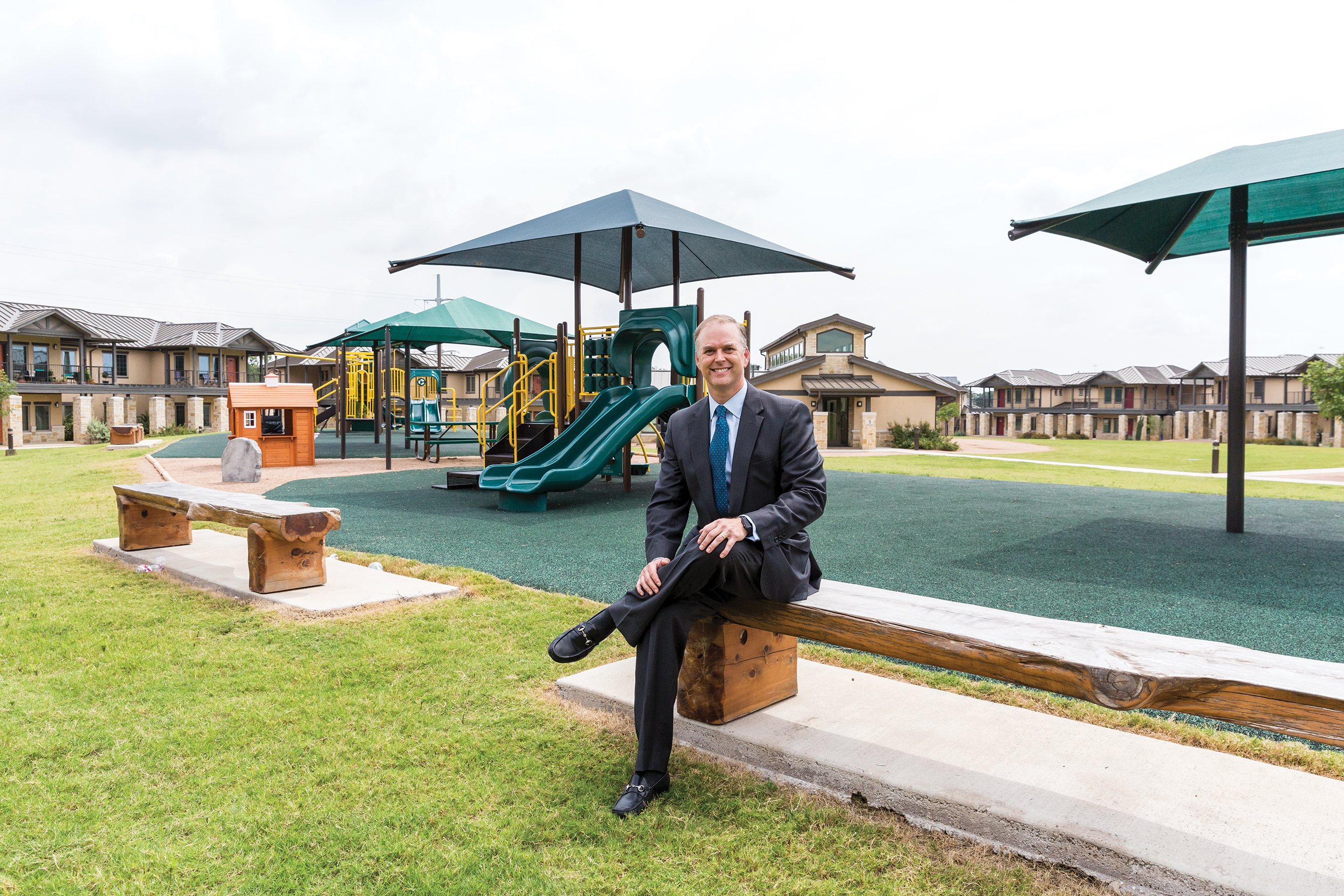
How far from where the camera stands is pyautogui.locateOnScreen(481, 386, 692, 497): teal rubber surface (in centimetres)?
994

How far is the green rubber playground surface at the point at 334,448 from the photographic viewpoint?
2058cm

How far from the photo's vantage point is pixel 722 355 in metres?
3.04

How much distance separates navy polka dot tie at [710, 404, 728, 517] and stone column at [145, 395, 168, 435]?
46.4 m

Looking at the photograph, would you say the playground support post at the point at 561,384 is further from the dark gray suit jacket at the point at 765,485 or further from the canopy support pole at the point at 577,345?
the dark gray suit jacket at the point at 765,485

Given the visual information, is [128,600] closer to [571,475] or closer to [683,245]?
[571,475]

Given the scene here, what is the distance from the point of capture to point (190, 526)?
748cm

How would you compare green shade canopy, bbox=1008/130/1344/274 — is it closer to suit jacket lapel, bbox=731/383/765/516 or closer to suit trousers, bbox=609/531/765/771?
suit jacket lapel, bbox=731/383/765/516

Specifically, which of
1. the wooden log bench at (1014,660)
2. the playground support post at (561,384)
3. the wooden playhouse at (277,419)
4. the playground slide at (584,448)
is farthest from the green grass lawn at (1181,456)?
the wooden log bench at (1014,660)

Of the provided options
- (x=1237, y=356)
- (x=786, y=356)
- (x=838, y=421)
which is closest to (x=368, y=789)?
(x=1237, y=356)

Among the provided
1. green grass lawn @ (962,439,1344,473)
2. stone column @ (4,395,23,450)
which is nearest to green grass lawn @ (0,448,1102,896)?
green grass lawn @ (962,439,1344,473)

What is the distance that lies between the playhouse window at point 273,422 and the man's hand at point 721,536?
52.9ft

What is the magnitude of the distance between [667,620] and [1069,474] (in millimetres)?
17402

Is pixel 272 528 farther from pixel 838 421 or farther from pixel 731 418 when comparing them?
pixel 838 421

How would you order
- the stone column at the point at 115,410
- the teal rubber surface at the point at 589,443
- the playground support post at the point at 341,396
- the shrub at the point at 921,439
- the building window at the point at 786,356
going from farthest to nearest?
the stone column at the point at 115,410 < the building window at the point at 786,356 < the shrub at the point at 921,439 < the playground support post at the point at 341,396 < the teal rubber surface at the point at 589,443
